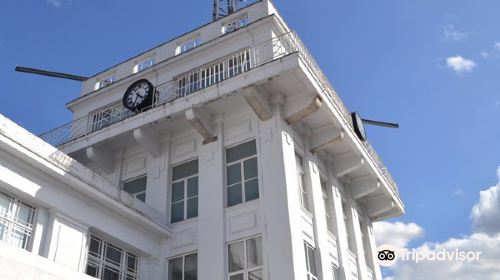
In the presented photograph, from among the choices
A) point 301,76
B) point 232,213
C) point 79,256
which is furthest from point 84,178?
point 301,76

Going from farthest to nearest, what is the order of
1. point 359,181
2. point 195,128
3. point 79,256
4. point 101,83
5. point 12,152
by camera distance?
point 101,83 < point 359,181 < point 195,128 < point 79,256 < point 12,152

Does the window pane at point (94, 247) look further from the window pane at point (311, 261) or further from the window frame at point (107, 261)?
→ the window pane at point (311, 261)

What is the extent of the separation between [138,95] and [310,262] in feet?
28.2

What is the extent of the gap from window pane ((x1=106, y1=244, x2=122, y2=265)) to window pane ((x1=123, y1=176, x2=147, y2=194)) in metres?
3.56

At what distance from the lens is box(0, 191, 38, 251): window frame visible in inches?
504

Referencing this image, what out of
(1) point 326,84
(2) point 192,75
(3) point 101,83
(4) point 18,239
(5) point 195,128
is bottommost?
(4) point 18,239

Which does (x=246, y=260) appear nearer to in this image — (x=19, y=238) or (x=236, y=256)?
(x=236, y=256)

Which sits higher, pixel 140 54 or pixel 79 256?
pixel 140 54

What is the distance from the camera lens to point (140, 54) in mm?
23172

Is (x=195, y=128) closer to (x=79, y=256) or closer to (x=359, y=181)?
(x=79, y=256)

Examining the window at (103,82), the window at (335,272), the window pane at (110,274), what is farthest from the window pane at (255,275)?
the window at (103,82)

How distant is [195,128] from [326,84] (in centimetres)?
470

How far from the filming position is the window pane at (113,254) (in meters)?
15.6

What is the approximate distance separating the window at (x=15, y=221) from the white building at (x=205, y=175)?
0.09 ft
